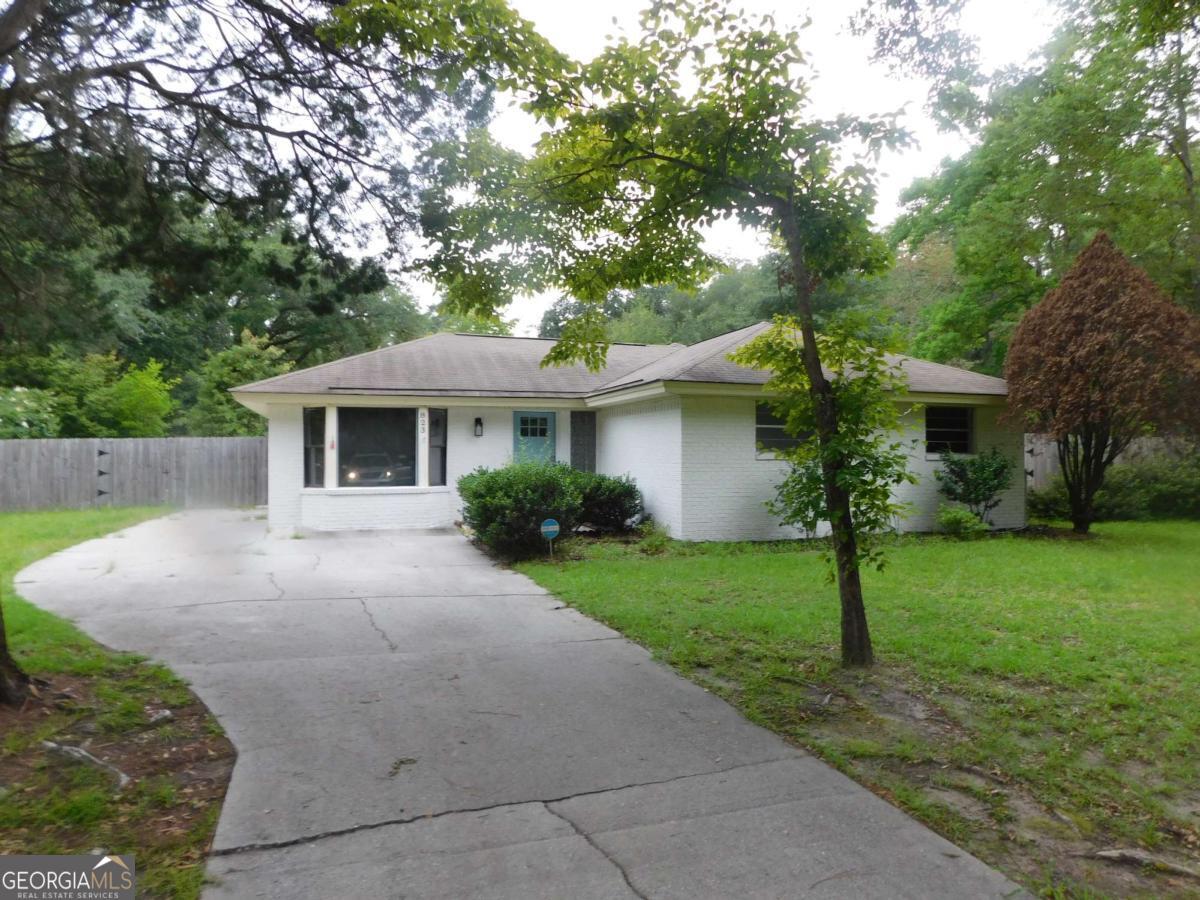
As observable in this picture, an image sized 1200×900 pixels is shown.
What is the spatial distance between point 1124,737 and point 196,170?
316 inches

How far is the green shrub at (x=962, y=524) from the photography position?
1312cm

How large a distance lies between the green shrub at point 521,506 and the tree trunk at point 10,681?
6.02m

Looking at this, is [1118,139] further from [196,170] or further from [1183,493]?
[196,170]

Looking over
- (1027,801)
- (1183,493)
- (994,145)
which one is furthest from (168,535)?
(1183,493)

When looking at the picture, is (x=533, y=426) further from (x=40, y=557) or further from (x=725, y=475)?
(x=40, y=557)

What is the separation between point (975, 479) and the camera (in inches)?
533

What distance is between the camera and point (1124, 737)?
438cm

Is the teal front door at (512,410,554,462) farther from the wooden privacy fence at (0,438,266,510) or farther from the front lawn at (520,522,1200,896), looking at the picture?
the wooden privacy fence at (0,438,266,510)

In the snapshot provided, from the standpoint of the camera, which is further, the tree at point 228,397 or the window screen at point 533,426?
the tree at point 228,397

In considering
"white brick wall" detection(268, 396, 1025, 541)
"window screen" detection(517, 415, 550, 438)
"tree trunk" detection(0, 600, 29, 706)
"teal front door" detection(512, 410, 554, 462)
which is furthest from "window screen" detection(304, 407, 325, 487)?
"tree trunk" detection(0, 600, 29, 706)

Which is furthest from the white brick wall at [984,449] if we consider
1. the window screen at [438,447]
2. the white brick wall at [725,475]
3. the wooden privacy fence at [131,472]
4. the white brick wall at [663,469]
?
the wooden privacy fence at [131,472]

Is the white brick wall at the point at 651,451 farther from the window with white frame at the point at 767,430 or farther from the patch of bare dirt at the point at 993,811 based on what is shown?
the patch of bare dirt at the point at 993,811

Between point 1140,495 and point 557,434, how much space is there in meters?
12.5

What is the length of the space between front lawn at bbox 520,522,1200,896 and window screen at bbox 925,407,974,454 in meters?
4.05
